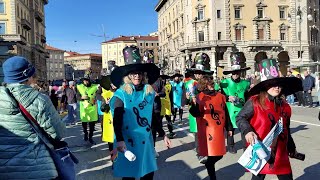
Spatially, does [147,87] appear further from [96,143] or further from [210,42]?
[210,42]

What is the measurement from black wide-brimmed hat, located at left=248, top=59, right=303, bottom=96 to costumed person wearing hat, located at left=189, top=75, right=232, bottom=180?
150 cm

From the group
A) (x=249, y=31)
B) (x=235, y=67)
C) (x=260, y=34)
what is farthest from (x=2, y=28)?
(x=235, y=67)

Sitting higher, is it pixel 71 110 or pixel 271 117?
pixel 271 117

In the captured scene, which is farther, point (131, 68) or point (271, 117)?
point (131, 68)

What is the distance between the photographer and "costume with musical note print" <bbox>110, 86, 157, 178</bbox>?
4.15 meters

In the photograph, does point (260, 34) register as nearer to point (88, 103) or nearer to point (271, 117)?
point (88, 103)

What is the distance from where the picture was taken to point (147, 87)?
4371mm

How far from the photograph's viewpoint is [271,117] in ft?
13.1

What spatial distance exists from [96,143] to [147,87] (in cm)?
653

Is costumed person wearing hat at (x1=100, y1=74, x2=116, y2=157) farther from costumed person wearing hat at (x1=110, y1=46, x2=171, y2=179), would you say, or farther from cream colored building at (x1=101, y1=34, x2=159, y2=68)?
cream colored building at (x1=101, y1=34, x2=159, y2=68)

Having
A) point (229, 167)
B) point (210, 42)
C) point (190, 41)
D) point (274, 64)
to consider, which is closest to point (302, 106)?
point (229, 167)

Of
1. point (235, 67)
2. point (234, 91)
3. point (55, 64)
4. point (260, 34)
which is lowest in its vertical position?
point (234, 91)

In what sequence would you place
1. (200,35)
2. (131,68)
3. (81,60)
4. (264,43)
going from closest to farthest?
(131,68) < (264,43) < (200,35) < (81,60)

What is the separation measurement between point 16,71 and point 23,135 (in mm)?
533
